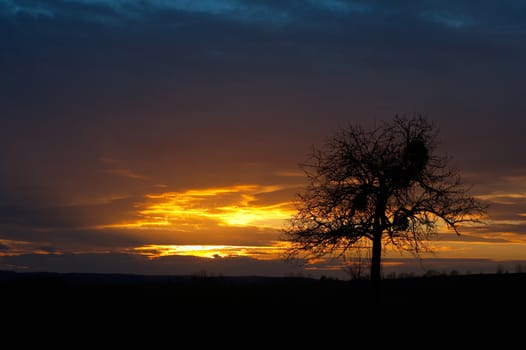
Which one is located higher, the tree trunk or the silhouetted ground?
the tree trunk

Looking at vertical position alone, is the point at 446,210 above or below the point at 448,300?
above

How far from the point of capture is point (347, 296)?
38.5 metres

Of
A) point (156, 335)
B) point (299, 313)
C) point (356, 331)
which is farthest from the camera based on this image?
point (299, 313)

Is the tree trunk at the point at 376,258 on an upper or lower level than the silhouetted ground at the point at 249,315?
upper

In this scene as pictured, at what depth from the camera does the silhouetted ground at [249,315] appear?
28.6 m

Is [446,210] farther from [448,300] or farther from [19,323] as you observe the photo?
[19,323]

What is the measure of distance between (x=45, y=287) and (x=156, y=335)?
11.2 m

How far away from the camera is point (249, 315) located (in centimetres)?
3222

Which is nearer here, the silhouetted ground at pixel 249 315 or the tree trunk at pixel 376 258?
the silhouetted ground at pixel 249 315

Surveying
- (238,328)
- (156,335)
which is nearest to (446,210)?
(238,328)

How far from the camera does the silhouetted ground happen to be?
93.7ft

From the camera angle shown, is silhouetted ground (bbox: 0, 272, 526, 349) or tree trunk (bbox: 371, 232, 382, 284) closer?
silhouetted ground (bbox: 0, 272, 526, 349)

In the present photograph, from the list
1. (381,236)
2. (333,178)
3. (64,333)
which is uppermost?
(333,178)

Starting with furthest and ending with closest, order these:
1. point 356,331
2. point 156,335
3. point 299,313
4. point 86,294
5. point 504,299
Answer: point 504,299
point 86,294
point 299,313
point 356,331
point 156,335
